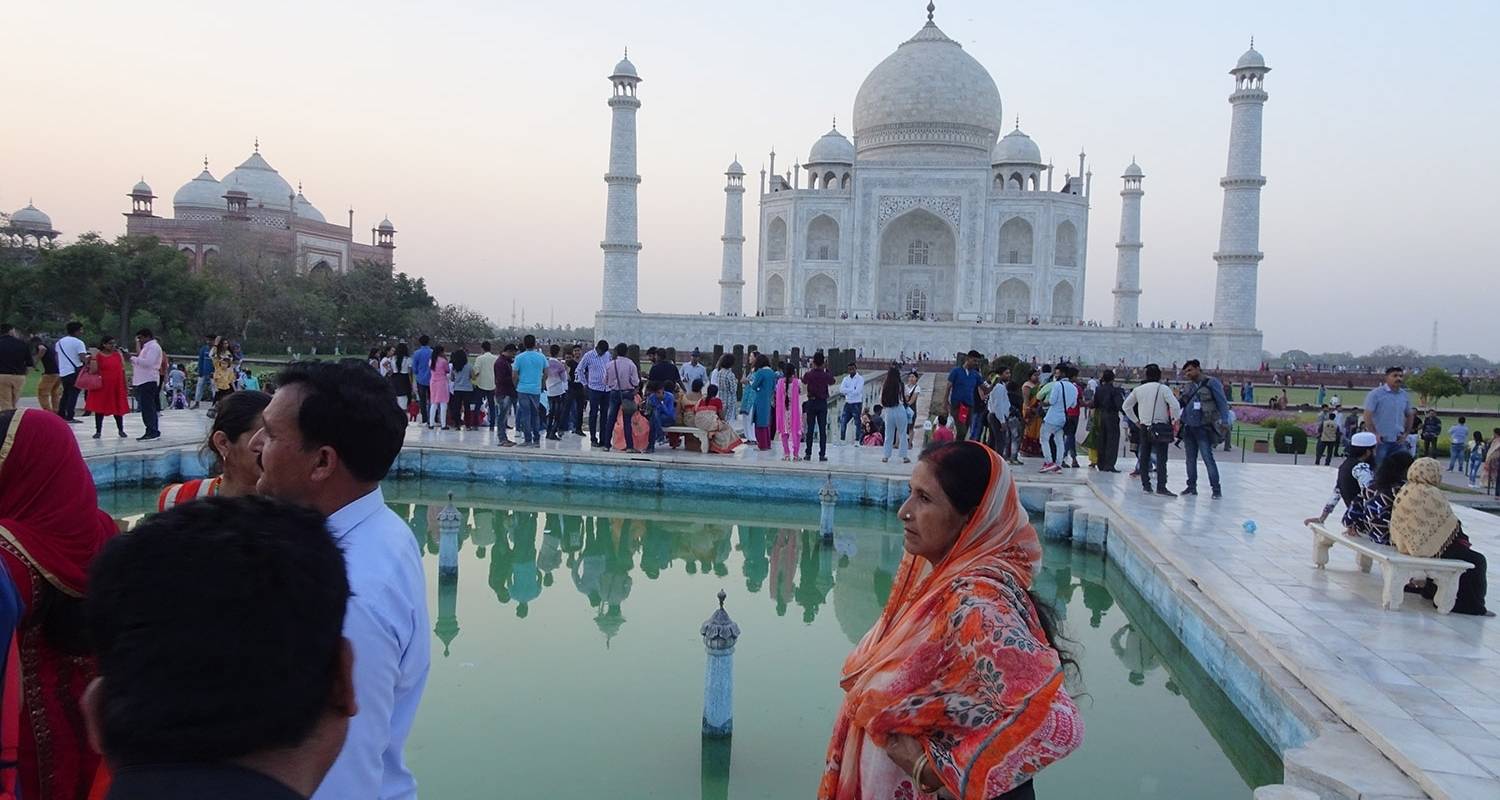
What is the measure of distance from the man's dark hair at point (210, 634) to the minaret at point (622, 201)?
109 feet

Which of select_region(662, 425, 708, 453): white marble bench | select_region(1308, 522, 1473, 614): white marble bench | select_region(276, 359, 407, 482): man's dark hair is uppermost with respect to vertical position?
select_region(276, 359, 407, 482): man's dark hair

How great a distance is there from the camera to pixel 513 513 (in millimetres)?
9875

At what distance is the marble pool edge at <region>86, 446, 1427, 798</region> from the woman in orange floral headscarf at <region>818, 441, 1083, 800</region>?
2094mm

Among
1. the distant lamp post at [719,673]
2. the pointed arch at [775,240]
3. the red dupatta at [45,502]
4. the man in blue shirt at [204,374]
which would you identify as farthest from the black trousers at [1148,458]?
the pointed arch at [775,240]

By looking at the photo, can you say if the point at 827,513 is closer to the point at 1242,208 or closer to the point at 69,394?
the point at 69,394

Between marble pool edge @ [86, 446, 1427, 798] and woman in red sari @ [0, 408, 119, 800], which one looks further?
marble pool edge @ [86, 446, 1427, 798]

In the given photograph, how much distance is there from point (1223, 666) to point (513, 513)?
6.67m

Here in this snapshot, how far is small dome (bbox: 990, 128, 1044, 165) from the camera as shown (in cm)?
4116

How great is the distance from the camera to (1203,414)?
9.16 meters

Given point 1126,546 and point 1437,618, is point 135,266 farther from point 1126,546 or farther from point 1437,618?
point 1437,618

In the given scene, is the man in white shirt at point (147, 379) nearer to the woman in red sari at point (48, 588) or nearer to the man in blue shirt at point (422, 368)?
the man in blue shirt at point (422, 368)

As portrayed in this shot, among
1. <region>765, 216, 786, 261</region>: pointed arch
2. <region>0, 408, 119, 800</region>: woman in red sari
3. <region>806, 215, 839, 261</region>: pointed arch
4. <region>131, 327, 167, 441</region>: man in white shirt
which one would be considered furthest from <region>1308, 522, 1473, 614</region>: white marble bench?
<region>765, 216, 786, 261</region>: pointed arch

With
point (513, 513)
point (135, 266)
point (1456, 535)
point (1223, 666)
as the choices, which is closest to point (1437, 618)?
point (1456, 535)

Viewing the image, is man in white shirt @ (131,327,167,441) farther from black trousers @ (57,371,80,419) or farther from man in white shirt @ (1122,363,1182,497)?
man in white shirt @ (1122,363,1182,497)
